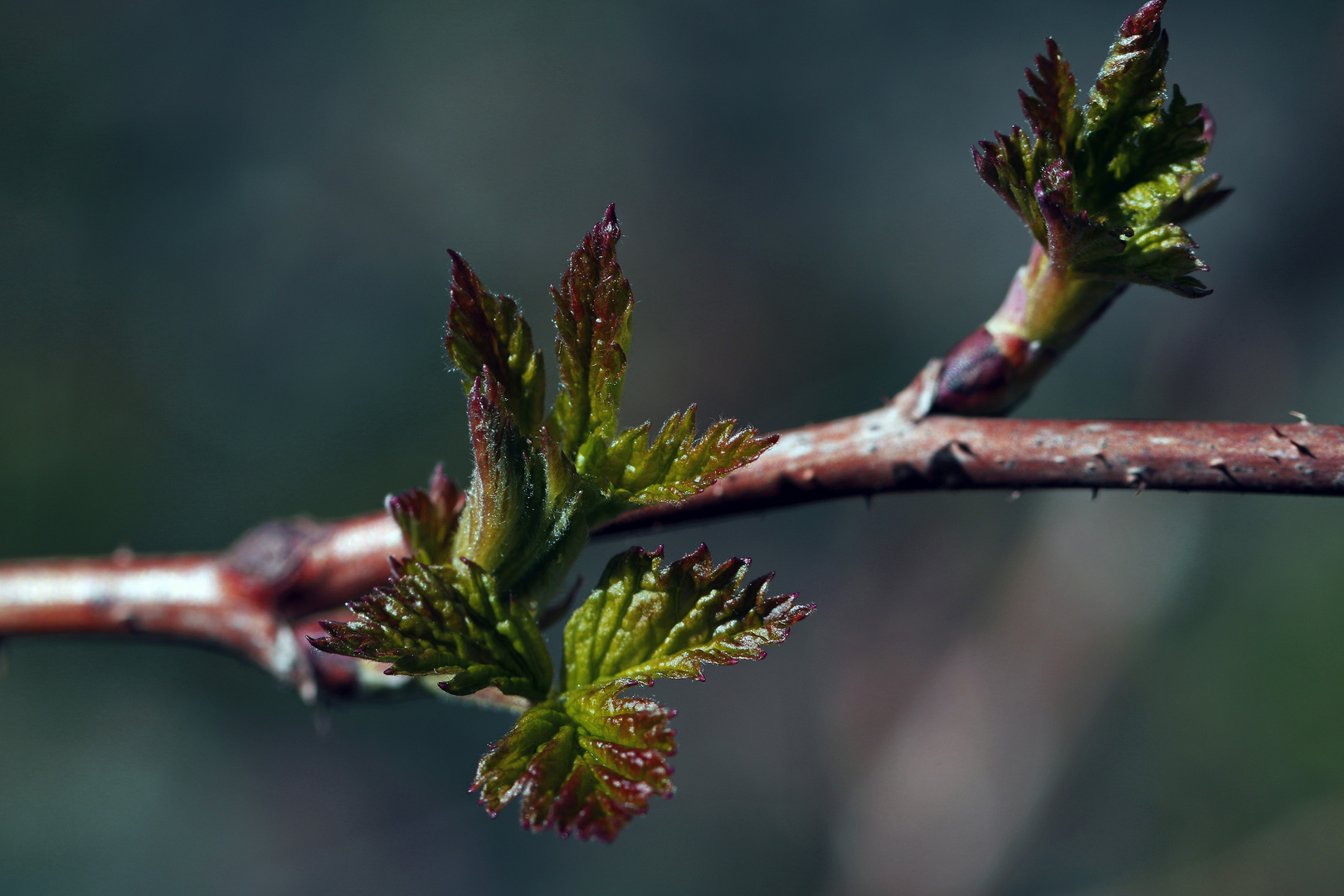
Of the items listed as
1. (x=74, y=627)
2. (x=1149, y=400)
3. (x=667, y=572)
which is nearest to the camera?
(x=667, y=572)

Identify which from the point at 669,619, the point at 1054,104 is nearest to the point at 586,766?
the point at 669,619

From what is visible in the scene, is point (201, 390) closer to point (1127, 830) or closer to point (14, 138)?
point (14, 138)

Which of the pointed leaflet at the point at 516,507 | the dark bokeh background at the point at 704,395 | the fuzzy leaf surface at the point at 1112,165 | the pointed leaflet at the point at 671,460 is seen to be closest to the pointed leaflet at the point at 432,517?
the pointed leaflet at the point at 516,507

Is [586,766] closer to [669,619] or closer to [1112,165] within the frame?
[669,619]

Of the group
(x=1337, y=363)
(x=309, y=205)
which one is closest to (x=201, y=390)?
(x=309, y=205)

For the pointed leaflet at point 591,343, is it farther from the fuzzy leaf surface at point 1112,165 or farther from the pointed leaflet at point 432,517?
the fuzzy leaf surface at point 1112,165

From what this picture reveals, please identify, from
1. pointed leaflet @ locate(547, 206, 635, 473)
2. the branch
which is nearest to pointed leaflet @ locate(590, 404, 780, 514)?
pointed leaflet @ locate(547, 206, 635, 473)
